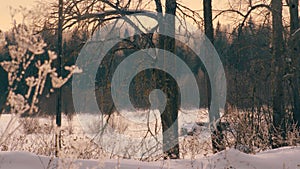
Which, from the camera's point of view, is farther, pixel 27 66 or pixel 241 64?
pixel 241 64

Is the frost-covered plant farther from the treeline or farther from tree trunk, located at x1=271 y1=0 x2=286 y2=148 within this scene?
tree trunk, located at x1=271 y1=0 x2=286 y2=148

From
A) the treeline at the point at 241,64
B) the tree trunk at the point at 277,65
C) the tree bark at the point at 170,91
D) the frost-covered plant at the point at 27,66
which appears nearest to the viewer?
the frost-covered plant at the point at 27,66

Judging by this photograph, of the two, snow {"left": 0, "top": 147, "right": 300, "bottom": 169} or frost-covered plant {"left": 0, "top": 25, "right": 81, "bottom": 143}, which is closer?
frost-covered plant {"left": 0, "top": 25, "right": 81, "bottom": 143}

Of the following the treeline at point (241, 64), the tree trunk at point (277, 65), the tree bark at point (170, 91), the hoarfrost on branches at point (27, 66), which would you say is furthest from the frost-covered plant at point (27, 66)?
the tree trunk at point (277, 65)

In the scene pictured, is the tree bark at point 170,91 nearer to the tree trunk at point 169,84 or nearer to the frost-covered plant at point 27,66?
the tree trunk at point 169,84

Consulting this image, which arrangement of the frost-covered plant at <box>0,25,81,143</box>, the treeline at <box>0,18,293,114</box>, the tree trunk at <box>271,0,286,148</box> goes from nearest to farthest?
the frost-covered plant at <box>0,25,81,143</box>, the tree trunk at <box>271,0,286,148</box>, the treeline at <box>0,18,293,114</box>

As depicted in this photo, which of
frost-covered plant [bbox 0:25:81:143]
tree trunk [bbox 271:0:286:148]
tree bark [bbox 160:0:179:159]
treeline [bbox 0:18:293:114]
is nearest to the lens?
frost-covered plant [bbox 0:25:81:143]

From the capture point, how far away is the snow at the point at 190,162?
16.1ft

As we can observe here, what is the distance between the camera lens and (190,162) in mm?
5840

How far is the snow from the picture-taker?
4906mm

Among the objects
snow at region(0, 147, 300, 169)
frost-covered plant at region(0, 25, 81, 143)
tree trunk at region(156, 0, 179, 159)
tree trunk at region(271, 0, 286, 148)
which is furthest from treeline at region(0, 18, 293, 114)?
frost-covered plant at region(0, 25, 81, 143)

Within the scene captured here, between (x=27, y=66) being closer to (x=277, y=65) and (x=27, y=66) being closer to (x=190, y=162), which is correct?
(x=190, y=162)

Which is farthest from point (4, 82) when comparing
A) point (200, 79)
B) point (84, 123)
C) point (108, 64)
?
point (108, 64)

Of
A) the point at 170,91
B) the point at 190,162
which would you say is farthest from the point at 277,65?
the point at 190,162
